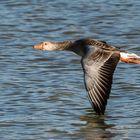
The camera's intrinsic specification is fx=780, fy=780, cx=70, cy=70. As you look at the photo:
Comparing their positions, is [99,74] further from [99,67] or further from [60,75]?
[60,75]

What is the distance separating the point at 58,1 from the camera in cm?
1681

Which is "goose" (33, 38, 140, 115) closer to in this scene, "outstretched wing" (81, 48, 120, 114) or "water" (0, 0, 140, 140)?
"outstretched wing" (81, 48, 120, 114)

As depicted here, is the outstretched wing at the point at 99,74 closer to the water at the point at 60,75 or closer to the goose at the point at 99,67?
the goose at the point at 99,67

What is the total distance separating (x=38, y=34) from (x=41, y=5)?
2.50 meters

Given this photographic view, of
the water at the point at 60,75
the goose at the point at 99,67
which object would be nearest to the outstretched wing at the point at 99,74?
the goose at the point at 99,67

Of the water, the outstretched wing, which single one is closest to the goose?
the outstretched wing

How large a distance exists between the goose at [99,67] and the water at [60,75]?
36 centimetres

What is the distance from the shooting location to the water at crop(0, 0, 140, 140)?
8953mm

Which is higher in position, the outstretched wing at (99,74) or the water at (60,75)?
the outstretched wing at (99,74)

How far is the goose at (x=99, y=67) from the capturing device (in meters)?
8.95

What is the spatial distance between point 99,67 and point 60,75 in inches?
88.0

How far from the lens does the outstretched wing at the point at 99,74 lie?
8.93m

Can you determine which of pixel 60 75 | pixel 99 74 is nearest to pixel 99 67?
pixel 99 74

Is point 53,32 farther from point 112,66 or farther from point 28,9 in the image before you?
point 112,66
